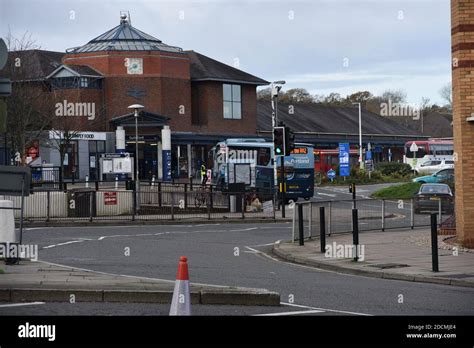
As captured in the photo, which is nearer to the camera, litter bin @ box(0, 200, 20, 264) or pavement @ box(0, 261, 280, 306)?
pavement @ box(0, 261, 280, 306)

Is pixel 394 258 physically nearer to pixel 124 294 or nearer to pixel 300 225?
pixel 300 225

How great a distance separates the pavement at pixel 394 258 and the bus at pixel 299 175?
25.1 metres

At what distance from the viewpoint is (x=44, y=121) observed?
55.0 meters

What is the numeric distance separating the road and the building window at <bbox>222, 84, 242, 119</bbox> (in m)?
41.5

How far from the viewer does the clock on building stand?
220ft

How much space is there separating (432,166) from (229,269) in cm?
6302

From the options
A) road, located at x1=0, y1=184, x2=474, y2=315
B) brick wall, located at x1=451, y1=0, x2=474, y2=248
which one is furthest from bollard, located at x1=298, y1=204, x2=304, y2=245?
brick wall, located at x1=451, y1=0, x2=474, y2=248

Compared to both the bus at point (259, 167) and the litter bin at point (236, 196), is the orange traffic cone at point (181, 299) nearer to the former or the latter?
the litter bin at point (236, 196)

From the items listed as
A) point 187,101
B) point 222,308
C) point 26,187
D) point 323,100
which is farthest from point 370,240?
point 323,100

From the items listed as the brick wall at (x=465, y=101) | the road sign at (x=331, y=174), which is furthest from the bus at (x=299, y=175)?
the brick wall at (x=465, y=101)

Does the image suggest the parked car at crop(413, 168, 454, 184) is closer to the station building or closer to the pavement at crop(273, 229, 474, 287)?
the station building

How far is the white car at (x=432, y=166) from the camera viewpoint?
251ft

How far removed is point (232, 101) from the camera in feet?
245

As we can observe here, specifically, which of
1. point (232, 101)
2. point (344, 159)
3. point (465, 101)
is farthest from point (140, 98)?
point (465, 101)
